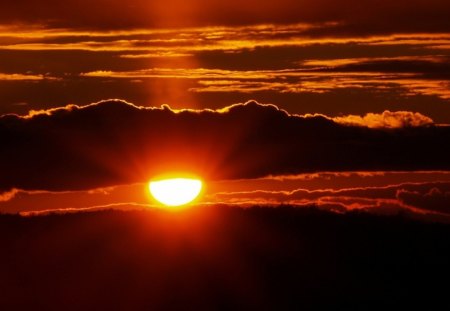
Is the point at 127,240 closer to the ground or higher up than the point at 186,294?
higher up

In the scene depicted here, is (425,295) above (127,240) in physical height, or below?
below

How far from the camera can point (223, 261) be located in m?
72.4

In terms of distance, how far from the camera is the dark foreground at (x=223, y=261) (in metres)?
67.7

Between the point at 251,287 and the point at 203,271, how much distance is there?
9.73ft

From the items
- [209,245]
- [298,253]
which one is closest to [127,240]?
[209,245]

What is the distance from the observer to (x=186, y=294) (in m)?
67.4

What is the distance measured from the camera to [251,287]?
227ft

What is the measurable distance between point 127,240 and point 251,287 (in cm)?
745

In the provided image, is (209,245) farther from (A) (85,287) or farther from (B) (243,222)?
(A) (85,287)

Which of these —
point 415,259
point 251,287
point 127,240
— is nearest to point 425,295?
point 415,259

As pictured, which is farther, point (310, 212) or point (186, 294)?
point (310, 212)

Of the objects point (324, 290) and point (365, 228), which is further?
point (365, 228)

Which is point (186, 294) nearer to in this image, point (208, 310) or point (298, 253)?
point (208, 310)

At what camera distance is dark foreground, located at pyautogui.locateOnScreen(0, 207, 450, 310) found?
67688mm
